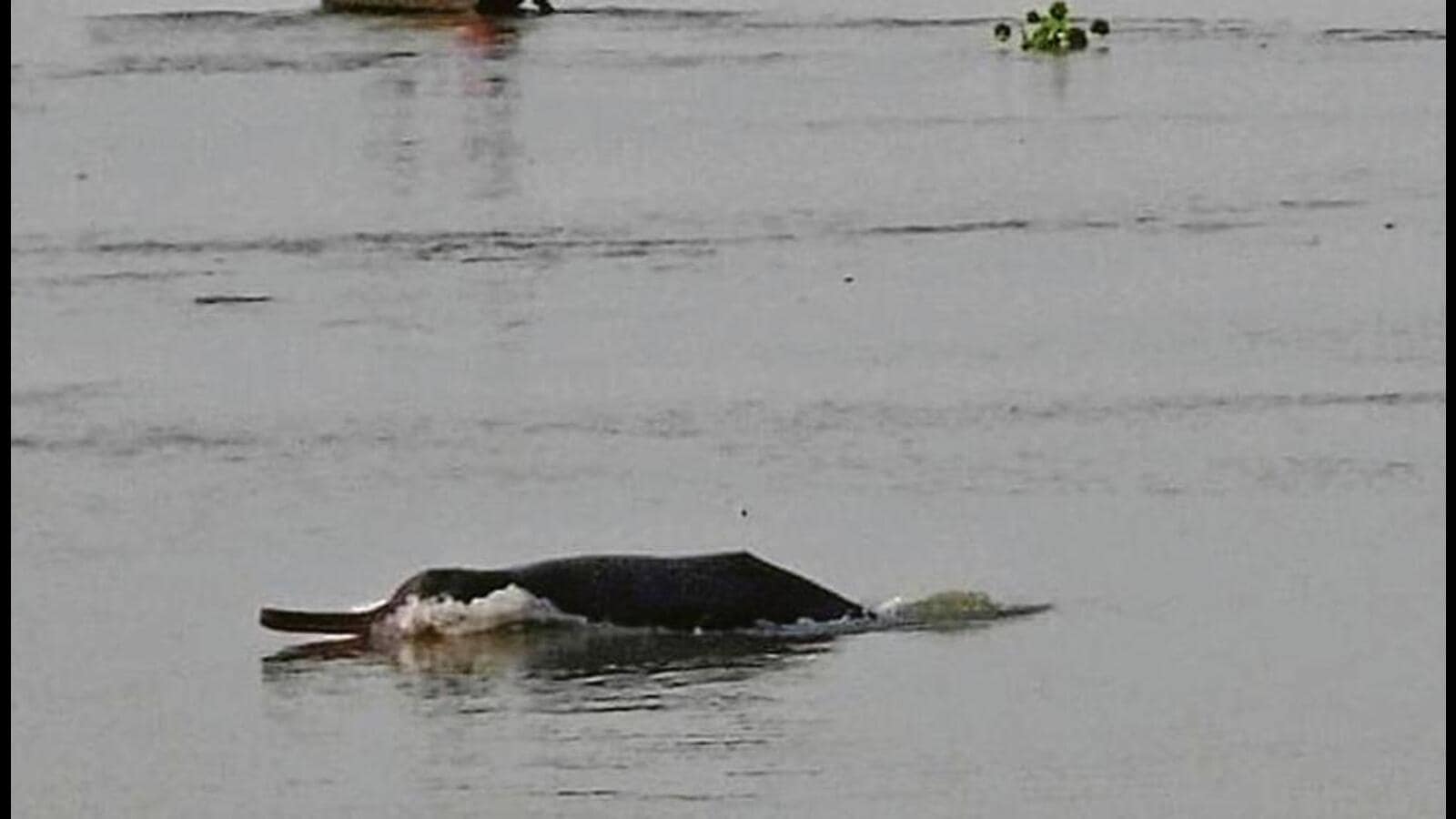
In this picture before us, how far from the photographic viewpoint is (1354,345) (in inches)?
505

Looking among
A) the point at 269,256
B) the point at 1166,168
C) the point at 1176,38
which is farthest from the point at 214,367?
the point at 1176,38

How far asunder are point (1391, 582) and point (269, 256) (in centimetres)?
608

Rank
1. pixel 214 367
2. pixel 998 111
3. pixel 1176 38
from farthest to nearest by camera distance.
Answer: pixel 1176 38, pixel 998 111, pixel 214 367

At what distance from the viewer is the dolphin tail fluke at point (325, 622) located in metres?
9.56

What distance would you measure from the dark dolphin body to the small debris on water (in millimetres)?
4467

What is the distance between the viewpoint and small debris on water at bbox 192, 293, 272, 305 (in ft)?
46.2

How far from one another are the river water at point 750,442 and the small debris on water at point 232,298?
5 cm

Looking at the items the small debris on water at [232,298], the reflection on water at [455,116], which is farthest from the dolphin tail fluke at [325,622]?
the reflection on water at [455,116]

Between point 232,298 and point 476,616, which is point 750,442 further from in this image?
point 232,298

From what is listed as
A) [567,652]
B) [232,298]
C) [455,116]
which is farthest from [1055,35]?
[567,652]

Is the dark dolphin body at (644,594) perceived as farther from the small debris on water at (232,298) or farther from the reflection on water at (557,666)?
the small debris on water at (232,298)

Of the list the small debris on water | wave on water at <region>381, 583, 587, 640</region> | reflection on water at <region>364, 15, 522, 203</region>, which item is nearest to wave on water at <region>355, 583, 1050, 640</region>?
wave on water at <region>381, 583, 587, 640</region>

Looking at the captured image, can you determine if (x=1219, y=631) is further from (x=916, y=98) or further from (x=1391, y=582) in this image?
(x=916, y=98)

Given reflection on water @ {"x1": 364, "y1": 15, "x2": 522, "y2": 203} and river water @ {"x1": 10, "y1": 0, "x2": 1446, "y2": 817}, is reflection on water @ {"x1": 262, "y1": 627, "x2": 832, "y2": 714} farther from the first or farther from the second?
reflection on water @ {"x1": 364, "y1": 15, "x2": 522, "y2": 203}
